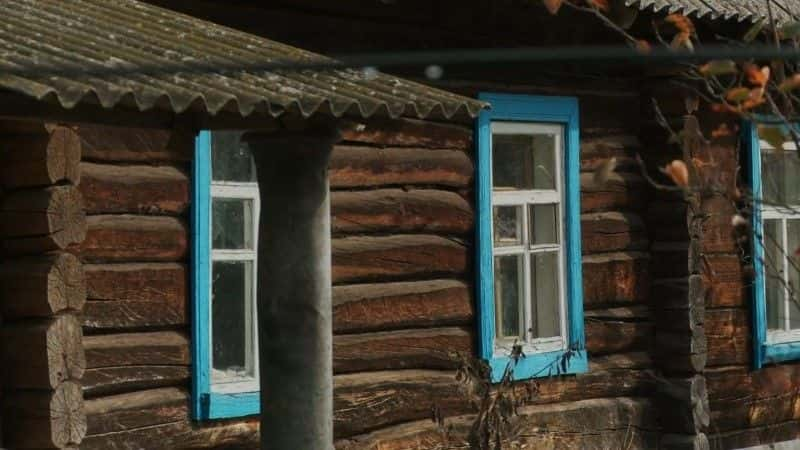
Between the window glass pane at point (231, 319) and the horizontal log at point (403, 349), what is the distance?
21.0 inches

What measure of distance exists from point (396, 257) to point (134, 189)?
69.5 inches

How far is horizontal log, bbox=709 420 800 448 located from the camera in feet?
33.1

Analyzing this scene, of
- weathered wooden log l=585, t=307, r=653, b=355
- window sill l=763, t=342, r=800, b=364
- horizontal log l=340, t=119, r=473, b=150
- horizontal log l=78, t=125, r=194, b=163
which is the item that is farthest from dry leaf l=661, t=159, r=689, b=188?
window sill l=763, t=342, r=800, b=364

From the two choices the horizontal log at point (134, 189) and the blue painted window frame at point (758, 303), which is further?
the blue painted window frame at point (758, 303)

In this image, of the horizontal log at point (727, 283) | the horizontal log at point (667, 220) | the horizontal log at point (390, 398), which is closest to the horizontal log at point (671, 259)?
the horizontal log at point (667, 220)

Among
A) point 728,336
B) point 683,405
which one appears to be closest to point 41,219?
point 683,405

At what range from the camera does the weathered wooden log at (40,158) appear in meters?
5.75

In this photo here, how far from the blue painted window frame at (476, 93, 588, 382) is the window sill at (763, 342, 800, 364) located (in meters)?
1.97

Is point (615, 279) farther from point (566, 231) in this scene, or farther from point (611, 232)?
point (566, 231)

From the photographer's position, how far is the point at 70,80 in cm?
473

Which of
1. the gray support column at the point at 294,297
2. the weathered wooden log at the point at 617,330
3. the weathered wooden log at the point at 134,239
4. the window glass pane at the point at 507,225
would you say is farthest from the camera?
the weathered wooden log at the point at 617,330

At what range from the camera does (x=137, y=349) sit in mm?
6660

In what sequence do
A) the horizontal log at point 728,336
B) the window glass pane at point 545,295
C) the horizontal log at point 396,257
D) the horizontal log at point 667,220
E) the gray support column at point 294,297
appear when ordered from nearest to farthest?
1. the gray support column at point 294,297
2. the horizontal log at point 396,257
3. the window glass pane at point 545,295
4. the horizontal log at point 667,220
5. the horizontal log at point 728,336

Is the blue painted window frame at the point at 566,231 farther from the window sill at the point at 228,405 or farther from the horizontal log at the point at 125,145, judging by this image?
the horizontal log at the point at 125,145
